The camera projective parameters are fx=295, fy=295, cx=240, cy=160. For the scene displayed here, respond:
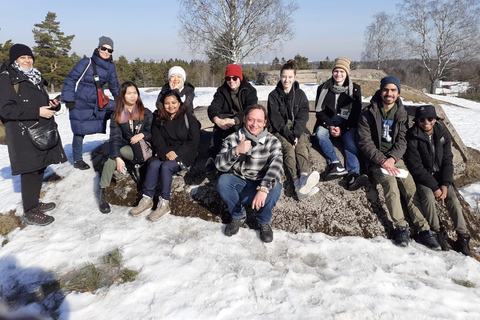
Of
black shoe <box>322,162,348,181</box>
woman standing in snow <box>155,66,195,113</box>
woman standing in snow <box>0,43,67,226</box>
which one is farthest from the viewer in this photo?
woman standing in snow <box>155,66,195,113</box>

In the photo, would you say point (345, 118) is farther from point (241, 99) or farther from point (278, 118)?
point (241, 99)

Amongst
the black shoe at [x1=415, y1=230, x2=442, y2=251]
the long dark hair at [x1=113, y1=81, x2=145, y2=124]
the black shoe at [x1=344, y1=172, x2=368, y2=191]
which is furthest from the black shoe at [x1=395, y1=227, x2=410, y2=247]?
the long dark hair at [x1=113, y1=81, x2=145, y2=124]

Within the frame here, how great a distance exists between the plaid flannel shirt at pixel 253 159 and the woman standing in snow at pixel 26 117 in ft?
7.25

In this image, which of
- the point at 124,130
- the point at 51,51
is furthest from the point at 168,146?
the point at 51,51

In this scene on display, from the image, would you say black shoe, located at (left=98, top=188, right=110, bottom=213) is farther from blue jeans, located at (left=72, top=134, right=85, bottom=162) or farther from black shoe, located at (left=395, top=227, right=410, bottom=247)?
black shoe, located at (left=395, top=227, right=410, bottom=247)

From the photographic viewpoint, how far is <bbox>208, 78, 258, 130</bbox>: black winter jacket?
4.33 meters

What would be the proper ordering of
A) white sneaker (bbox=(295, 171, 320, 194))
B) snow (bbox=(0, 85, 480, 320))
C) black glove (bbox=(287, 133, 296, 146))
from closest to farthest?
snow (bbox=(0, 85, 480, 320)) < white sneaker (bbox=(295, 171, 320, 194)) < black glove (bbox=(287, 133, 296, 146))

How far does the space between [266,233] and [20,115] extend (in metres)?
3.13

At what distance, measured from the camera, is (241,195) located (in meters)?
3.49

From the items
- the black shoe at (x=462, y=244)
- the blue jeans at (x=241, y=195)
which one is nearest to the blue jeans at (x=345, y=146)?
the blue jeans at (x=241, y=195)

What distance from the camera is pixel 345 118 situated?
4414mm

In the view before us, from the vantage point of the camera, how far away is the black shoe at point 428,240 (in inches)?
128

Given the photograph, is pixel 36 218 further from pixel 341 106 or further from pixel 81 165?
pixel 341 106

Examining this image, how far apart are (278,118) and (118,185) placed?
2578 mm
